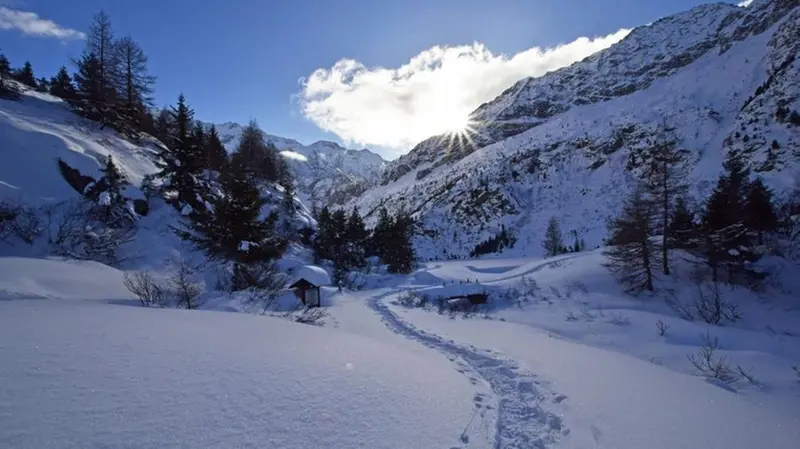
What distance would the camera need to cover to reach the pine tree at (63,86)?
110ft

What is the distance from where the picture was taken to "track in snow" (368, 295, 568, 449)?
4.73m

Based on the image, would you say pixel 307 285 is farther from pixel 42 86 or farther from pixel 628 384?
pixel 42 86

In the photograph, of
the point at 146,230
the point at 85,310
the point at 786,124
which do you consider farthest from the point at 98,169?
the point at 786,124

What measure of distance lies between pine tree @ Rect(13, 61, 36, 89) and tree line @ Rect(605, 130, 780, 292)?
177 feet

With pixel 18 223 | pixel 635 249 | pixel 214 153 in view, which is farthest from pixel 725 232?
pixel 214 153

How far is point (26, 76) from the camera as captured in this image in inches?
1355

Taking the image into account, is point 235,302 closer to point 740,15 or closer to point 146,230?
point 146,230

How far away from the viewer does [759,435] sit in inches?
194

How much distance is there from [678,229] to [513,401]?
31.3 m

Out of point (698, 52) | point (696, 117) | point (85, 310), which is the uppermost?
point (698, 52)

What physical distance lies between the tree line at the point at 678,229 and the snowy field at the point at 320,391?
1785 centimetres

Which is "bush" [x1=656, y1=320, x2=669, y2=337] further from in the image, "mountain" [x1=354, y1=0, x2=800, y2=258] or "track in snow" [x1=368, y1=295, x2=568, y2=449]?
"mountain" [x1=354, y1=0, x2=800, y2=258]

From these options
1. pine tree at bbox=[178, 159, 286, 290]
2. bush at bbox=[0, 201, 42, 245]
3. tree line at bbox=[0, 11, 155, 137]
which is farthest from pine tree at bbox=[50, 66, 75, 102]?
pine tree at bbox=[178, 159, 286, 290]

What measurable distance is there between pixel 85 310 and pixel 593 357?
1171cm
